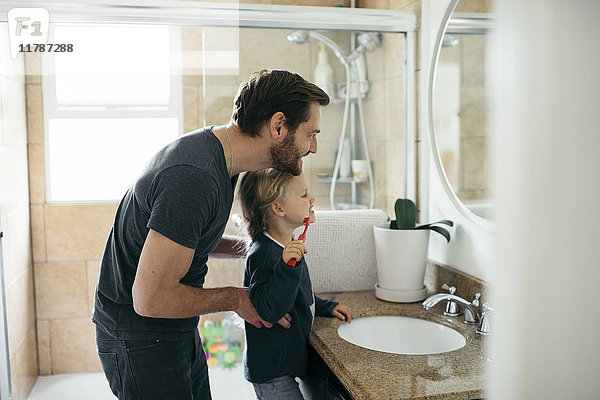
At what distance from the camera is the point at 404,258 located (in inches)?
65.5

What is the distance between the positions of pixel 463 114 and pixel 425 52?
33 centimetres

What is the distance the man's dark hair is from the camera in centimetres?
124

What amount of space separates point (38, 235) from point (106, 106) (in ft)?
Result: 1.94

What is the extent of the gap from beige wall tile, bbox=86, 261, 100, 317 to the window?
0.79 ft

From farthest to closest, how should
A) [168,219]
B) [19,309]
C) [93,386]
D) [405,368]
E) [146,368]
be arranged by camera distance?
[93,386] < [19,309] < [146,368] < [405,368] < [168,219]

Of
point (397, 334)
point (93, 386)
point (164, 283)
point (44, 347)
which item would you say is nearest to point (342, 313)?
point (397, 334)

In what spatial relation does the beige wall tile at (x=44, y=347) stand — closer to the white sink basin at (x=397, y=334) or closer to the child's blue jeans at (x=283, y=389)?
the child's blue jeans at (x=283, y=389)

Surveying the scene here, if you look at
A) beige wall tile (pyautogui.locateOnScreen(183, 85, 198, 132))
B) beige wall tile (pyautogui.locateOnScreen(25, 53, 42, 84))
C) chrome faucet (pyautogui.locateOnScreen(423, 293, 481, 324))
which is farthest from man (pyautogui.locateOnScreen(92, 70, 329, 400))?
beige wall tile (pyautogui.locateOnScreen(25, 53, 42, 84))

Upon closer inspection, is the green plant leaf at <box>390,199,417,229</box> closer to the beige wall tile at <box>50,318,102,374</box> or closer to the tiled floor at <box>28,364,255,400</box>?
the tiled floor at <box>28,364,255,400</box>

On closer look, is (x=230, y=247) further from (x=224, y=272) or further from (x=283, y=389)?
(x=283, y=389)

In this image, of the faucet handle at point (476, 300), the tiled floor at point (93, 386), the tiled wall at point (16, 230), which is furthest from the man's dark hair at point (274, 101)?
the tiled floor at point (93, 386)

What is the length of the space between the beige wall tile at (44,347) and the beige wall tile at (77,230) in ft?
0.77

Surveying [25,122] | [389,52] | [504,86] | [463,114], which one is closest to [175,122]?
[25,122]

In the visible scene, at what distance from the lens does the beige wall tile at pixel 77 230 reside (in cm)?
191
